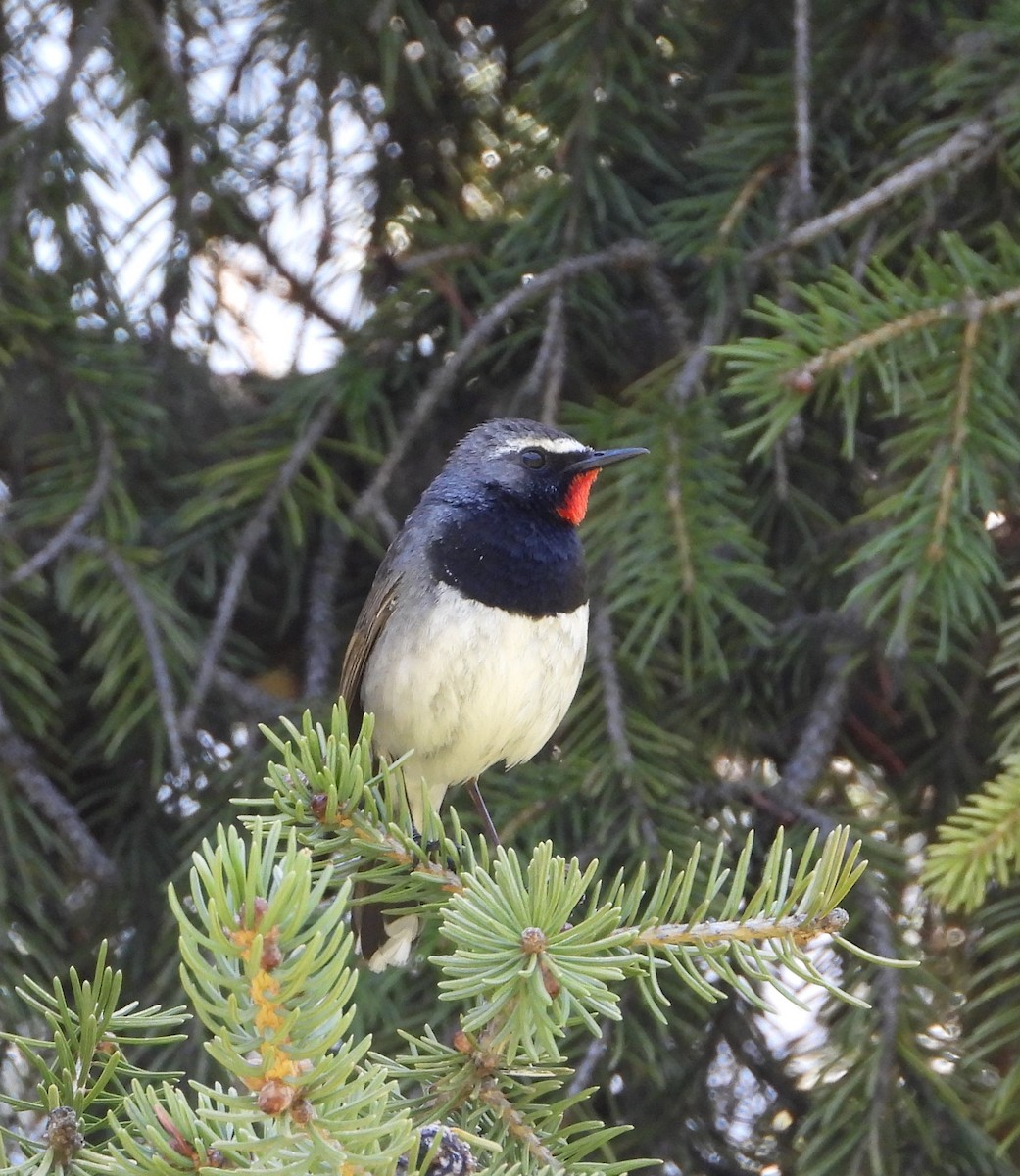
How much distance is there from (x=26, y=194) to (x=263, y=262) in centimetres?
68

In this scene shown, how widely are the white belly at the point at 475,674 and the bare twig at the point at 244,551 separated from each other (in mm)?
331

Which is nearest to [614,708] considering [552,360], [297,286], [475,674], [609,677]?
[609,677]

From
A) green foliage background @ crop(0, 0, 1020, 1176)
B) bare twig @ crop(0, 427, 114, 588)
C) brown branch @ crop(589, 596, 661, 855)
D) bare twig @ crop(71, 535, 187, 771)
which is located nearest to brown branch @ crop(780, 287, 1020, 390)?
green foliage background @ crop(0, 0, 1020, 1176)

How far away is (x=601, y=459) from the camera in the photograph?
276 cm

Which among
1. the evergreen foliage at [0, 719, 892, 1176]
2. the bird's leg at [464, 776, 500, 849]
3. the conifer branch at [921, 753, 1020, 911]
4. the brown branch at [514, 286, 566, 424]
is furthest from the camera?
the brown branch at [514, 286, 566, 424]

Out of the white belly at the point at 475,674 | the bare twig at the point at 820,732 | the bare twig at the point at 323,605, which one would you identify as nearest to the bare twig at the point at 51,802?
the bare twig at the point at 323,605

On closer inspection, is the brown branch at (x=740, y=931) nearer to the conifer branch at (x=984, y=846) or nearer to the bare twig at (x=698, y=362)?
the conifer branch at (x=984, y=846)

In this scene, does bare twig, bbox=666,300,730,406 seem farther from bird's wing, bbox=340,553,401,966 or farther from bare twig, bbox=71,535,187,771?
bare twig, bbox=71,535,187,771

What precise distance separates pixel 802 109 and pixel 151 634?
5.08 ft

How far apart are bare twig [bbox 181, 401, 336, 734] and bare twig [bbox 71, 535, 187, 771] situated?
0.15ft

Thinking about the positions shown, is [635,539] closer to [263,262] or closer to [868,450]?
[868,450]

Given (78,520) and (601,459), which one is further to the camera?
(78,520)

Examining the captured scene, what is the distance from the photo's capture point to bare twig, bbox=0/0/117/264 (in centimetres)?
300

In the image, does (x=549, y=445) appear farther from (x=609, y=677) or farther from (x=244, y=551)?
(x=244, y=551)
